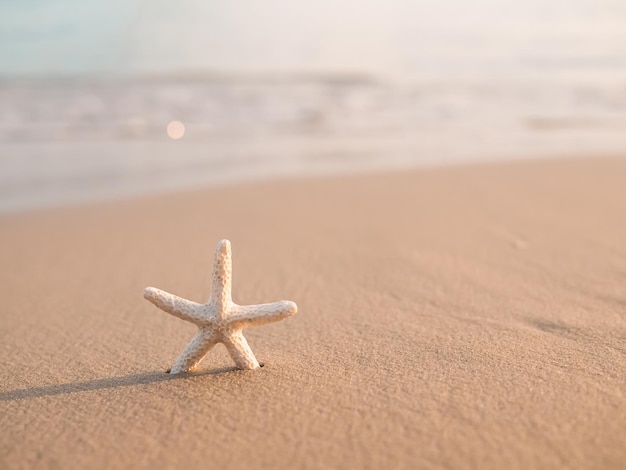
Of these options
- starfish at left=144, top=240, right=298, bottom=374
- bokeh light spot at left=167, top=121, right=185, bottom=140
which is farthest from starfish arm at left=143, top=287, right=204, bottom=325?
bokeh light spot at left=167, top=121, right=185, bottom=140

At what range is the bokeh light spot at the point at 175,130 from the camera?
9.52m

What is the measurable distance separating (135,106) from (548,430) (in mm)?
13345

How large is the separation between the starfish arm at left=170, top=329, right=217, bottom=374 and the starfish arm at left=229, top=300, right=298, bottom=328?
93 millimetres

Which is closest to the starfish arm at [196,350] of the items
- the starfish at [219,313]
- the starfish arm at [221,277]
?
the starfish at [219,313]

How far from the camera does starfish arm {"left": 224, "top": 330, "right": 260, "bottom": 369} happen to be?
7.37 ft

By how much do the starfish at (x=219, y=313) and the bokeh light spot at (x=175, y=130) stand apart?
737 cm

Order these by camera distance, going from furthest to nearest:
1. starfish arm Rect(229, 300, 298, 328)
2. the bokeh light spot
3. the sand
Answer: the bokeh light spot → starfish arm Rect(229, 300, 298, 328) → the sand

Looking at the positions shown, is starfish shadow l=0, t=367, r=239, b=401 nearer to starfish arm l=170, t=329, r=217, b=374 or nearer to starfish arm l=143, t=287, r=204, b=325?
starfish arm l=170, t=329, r=217, b=374

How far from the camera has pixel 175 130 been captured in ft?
33.5

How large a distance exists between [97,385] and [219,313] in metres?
0.50

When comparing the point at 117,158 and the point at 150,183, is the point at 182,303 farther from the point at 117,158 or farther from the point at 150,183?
the point at 117,158

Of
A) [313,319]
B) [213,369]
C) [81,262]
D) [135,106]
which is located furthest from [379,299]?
[135,106]

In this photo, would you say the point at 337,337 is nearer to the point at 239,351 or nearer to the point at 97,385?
the point at 239,351

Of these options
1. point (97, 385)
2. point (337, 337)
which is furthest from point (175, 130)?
point (97, 385)
